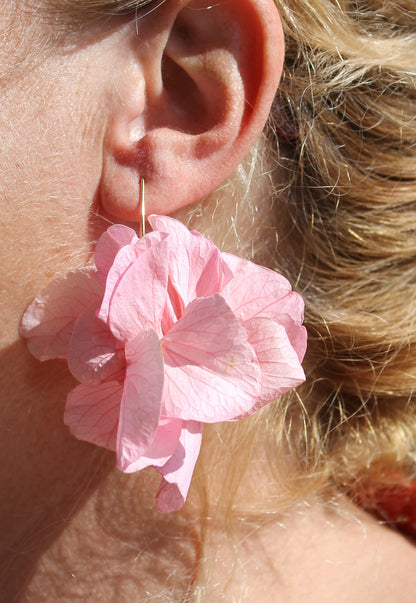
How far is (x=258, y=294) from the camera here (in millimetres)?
877

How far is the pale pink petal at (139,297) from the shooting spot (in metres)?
0.77

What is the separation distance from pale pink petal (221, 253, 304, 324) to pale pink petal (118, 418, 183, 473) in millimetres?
166

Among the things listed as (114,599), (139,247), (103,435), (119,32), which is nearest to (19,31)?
Answer: (119,32)

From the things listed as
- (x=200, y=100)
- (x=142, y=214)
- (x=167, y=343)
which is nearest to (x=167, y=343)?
(x=167, y=343)

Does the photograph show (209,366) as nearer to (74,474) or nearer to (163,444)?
(163,444)

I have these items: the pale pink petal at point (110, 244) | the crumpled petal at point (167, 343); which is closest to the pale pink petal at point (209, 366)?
the crumpled petal at point (167, 343)

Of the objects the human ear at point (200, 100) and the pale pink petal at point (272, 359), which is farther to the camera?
the human ear at point (200, 100)

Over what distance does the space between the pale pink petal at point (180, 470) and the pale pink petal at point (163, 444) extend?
0.07 feet

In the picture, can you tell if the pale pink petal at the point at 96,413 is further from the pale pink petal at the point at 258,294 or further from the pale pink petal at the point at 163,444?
the pale pink petal at the point at 258,294

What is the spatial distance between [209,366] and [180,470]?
13 centimetres

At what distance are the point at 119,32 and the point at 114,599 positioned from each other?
2.88 feet

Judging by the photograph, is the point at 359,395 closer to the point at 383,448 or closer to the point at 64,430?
the point at 383,448

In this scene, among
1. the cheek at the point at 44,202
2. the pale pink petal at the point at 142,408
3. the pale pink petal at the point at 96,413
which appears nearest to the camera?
the pale pink petal at the point at 142,408

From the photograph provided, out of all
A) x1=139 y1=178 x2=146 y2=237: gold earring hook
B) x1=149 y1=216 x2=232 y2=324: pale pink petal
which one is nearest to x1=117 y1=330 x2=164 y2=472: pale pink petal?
x1=149 y1=216 x2=232 y2=324: pale pink petal
